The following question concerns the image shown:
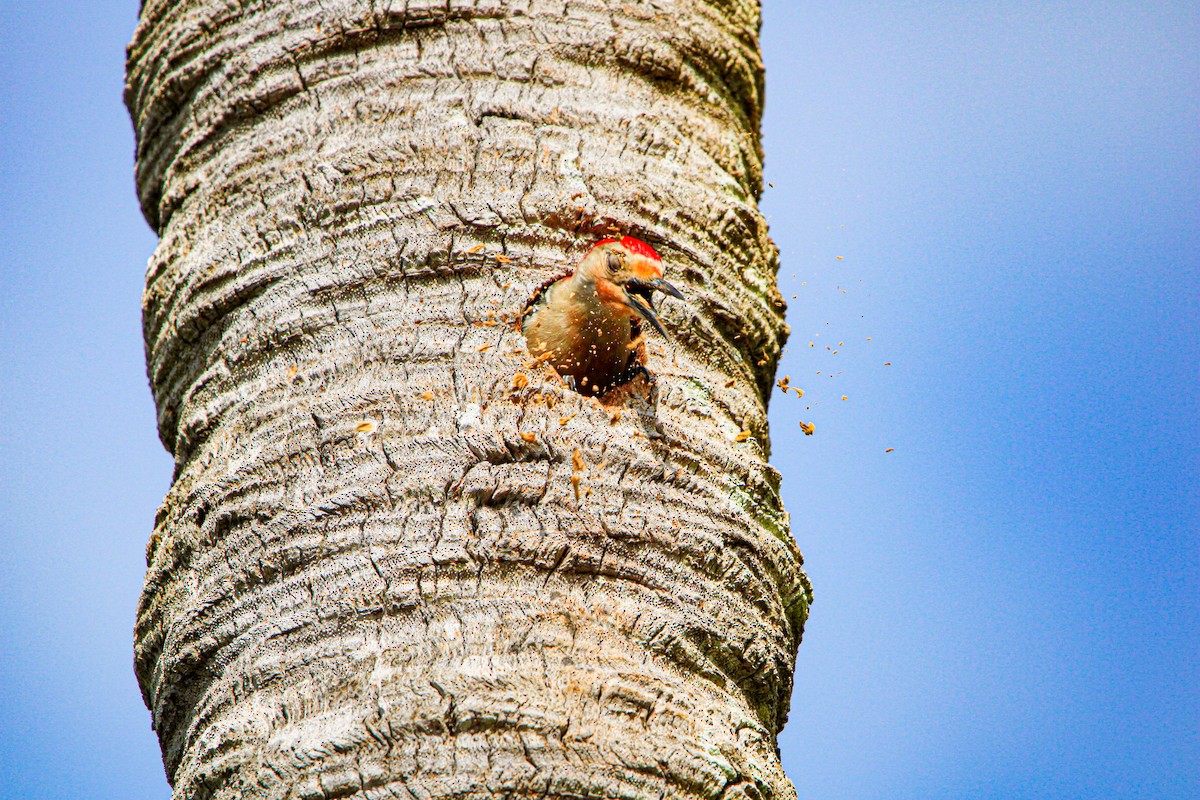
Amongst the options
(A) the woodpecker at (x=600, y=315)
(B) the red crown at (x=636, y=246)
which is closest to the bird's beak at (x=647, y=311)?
(A) the woodpecker at (x=600, y=315)

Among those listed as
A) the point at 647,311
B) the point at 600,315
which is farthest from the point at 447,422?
the point at 600,315

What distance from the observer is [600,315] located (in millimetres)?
3357

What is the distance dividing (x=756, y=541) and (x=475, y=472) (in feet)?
2.40

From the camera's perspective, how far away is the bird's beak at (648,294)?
290cm

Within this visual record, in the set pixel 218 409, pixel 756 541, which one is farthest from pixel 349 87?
pixel 756 541

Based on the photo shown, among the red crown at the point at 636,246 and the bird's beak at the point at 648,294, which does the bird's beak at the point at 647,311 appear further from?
the red crown at the point at 636,246

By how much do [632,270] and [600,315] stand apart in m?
0.42

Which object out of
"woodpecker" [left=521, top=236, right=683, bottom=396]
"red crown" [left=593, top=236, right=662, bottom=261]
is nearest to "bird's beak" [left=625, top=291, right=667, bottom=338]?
"woodpecker" [left=521, top=236, right=683, bottom=396]

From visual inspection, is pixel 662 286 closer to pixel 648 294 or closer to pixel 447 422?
pixel 648 294

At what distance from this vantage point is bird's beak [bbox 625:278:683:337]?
2.90 metres

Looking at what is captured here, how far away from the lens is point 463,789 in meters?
2.09

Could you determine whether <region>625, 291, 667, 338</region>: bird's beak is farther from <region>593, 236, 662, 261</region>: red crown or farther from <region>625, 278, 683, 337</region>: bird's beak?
<region>593, 236, 662, 261</region>: red crown

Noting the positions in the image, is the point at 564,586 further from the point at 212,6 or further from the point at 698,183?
the point at 212,6

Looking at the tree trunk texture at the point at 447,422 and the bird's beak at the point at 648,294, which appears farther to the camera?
the bird's beak at the point at 648,294
